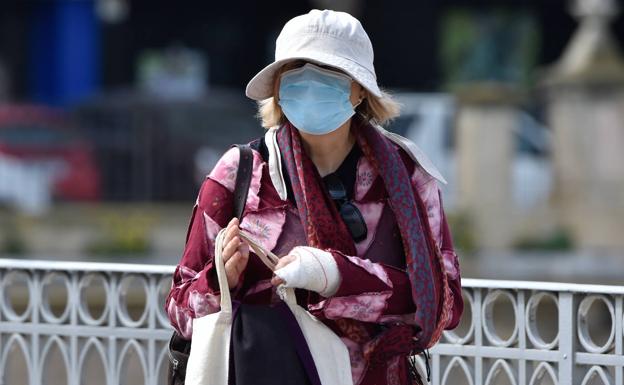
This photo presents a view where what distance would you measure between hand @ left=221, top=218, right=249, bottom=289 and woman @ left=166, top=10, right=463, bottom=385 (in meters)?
0.04

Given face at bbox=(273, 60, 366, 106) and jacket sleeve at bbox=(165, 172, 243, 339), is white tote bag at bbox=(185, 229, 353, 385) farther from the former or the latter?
face at bbox=(273, 60, 366, 106)

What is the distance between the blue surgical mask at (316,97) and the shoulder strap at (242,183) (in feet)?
0.47

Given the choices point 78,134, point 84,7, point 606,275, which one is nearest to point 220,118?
point 78,134

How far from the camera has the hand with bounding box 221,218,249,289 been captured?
3.63 meters

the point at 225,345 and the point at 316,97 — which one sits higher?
the point at 316,97

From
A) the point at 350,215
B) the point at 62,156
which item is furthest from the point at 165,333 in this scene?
the point at 62,156

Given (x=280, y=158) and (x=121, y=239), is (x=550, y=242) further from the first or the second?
(x=280, y=158)

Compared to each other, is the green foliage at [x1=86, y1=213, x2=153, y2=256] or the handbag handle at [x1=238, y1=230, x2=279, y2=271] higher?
the green foliage at [x1=86, y1=213, x2=153, y2=256]

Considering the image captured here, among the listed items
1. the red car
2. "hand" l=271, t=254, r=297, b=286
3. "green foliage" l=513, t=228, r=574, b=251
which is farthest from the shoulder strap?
the red car

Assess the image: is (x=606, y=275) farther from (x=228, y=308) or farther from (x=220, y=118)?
(x=228, y=308)

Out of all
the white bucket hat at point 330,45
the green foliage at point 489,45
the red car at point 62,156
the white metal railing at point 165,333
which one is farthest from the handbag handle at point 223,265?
the green foliage at point 489,45

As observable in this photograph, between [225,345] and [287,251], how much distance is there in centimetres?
28

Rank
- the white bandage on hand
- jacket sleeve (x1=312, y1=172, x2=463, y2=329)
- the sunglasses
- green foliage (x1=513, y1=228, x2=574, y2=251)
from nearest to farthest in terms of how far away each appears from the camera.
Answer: the white bandage on hand → jacket sleeve (x1=312, y1=172, x2=463, y2=329) → the sunglasses → green foliage (x1=513, y1=228, x2=574, y2=251)

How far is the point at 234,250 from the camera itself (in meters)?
3.63
